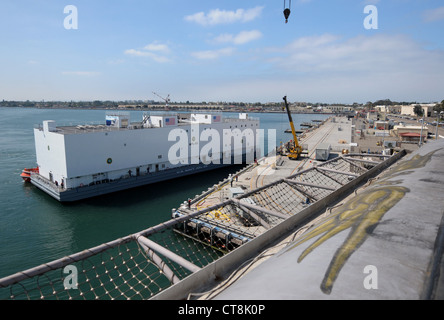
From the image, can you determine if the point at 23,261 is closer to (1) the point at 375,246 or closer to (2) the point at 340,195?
(2) the point at 340,195

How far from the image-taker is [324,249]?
2.90m

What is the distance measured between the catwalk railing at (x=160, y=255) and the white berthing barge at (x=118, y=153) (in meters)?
11.2

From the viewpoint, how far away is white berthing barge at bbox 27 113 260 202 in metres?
25.0

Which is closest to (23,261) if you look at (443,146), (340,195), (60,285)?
(60,285)

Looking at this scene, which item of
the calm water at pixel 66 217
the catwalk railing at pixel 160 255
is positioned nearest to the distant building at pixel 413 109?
the catwalk railing at pixel 160 255

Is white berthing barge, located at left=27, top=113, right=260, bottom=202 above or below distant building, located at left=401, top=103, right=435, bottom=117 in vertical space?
below

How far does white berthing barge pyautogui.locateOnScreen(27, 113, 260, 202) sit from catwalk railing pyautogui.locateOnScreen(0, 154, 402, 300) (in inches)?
441

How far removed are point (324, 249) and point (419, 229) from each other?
1.27m

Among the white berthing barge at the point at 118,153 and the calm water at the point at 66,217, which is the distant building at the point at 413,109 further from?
the calm water at the point at 66,217

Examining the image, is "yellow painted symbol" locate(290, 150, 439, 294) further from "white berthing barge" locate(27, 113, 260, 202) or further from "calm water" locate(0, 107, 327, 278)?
"white berthing barge" locate(27, 113, 260, 202)

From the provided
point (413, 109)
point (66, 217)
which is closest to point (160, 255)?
point (66, 217)

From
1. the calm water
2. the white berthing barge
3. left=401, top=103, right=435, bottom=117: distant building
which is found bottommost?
the calm water

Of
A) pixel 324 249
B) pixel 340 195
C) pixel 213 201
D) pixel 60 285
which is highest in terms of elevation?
pixel 324 249

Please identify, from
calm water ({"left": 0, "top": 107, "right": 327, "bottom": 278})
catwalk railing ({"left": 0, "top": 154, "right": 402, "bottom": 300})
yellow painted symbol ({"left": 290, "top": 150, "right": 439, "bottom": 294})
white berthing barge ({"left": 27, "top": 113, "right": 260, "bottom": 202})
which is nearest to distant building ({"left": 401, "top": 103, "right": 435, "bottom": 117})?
white berthing barge ({"left": 27, "top": 113, "right": 260, "bottom": 202})
